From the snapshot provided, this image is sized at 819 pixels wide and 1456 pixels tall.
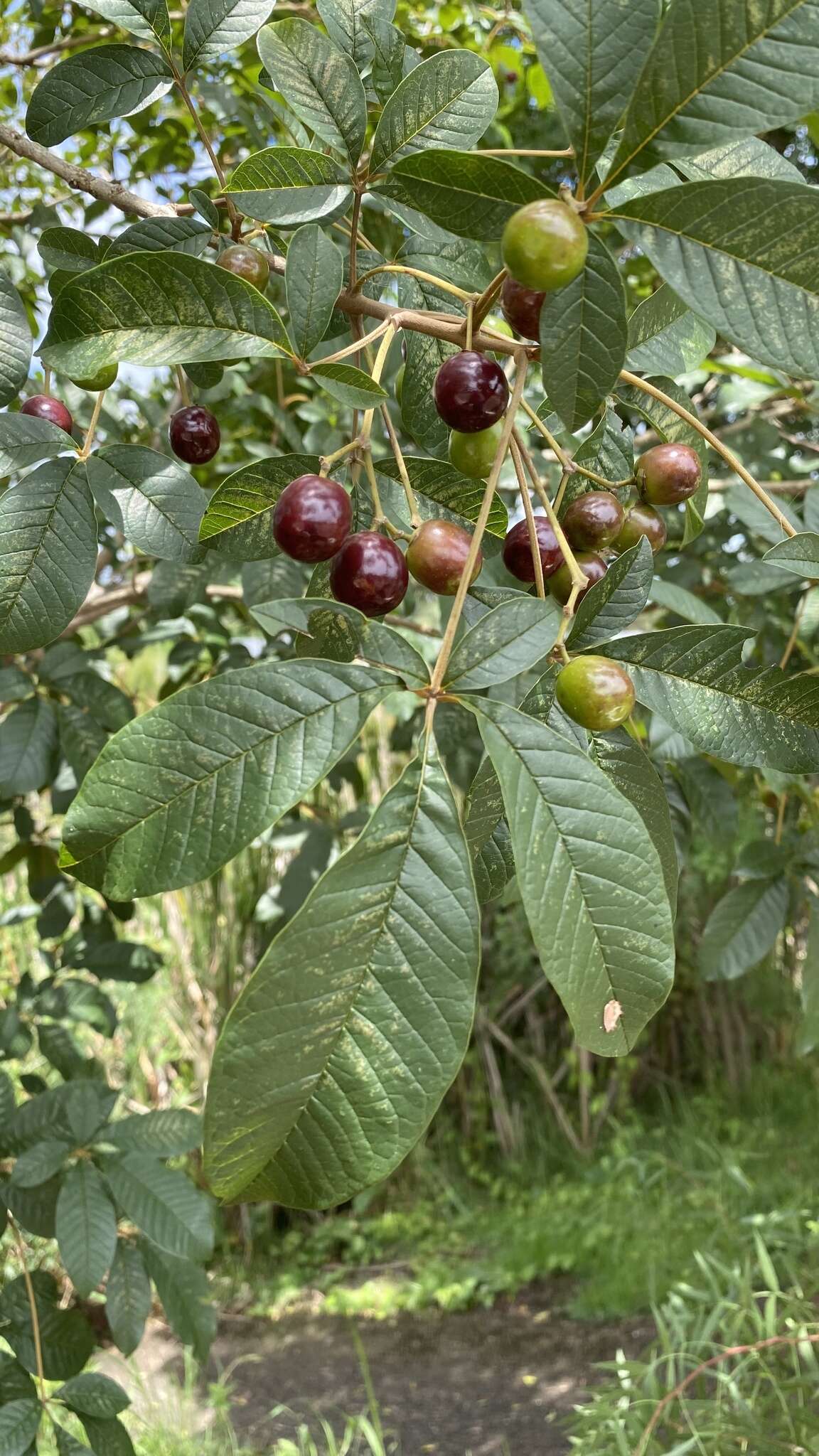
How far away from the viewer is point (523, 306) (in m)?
0.47

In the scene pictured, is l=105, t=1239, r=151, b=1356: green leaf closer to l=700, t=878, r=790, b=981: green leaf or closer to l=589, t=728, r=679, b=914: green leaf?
l=700, t=878, r=790, b=981: green leaf

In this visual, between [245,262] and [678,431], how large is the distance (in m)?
0.28

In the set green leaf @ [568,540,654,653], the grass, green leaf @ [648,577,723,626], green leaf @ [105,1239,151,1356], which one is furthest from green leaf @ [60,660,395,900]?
the grass

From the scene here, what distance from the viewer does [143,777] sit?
15.8 inches

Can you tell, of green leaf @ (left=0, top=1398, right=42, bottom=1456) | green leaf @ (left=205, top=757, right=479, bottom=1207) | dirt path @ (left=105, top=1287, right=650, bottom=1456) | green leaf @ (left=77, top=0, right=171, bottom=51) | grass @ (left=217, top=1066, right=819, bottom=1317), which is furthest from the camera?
grass @ (left=217, top=1066, right=819, bottom=1317)

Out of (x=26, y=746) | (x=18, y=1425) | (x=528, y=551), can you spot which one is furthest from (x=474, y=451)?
(x=18, y=1425)

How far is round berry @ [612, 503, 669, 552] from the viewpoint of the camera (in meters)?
0.60

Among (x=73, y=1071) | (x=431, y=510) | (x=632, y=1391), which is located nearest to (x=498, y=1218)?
(x=632, y=1391)

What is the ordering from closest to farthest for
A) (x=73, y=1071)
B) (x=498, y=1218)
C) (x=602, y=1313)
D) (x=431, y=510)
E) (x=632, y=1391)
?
(x=431, y=510), (x=73, y=1071), (x=632, y=1391), (x=602, y=1313), (x=498, y=1218)

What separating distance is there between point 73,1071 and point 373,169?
1304 millimetres

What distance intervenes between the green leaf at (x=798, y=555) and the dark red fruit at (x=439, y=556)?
0.48 feet

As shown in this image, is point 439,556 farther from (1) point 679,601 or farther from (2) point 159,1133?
(2) point 159,1133

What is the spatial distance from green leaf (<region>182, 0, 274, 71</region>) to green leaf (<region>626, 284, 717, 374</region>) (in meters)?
0.32

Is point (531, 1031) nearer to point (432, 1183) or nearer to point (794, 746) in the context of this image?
point (432, 1183)
